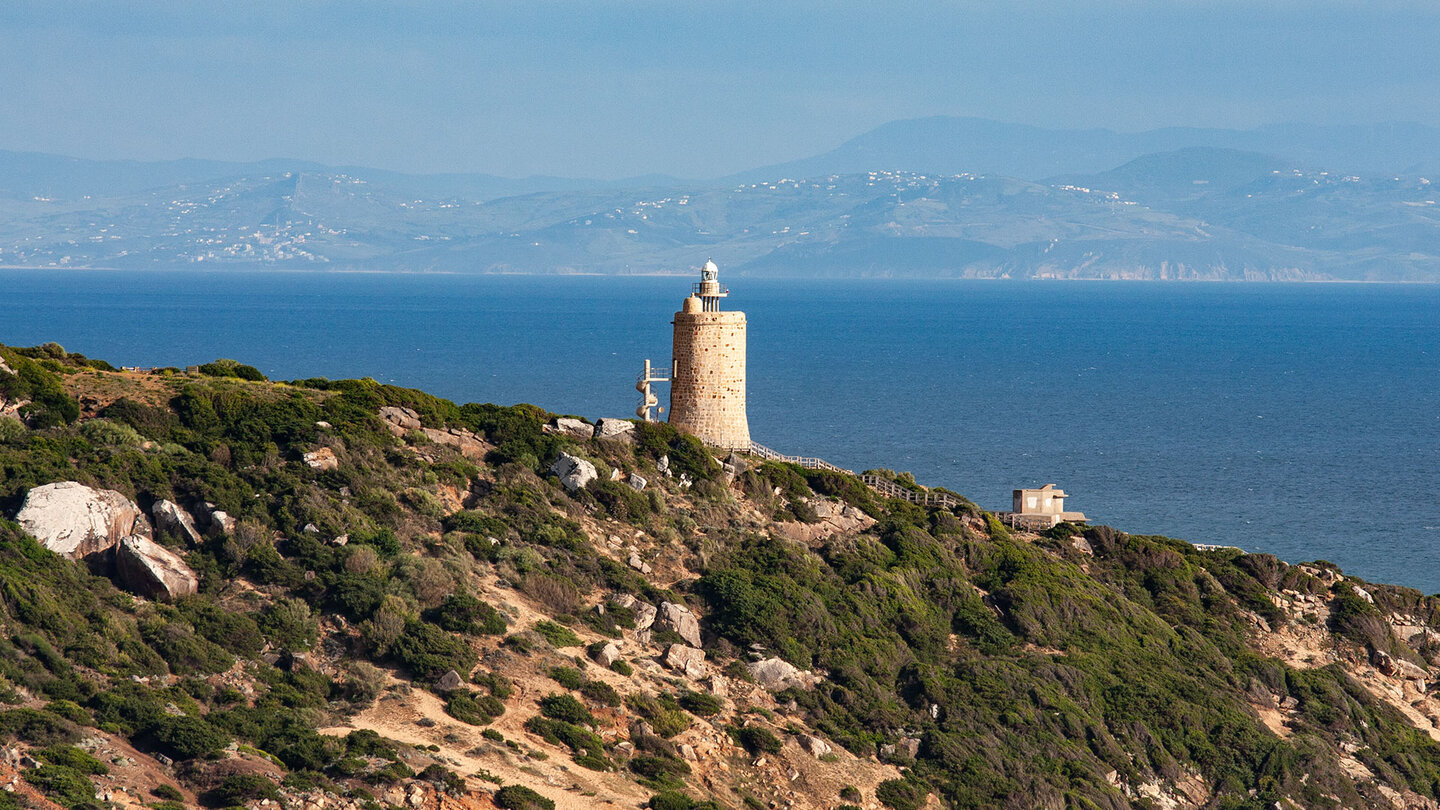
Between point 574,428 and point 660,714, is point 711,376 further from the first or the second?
point 660,714

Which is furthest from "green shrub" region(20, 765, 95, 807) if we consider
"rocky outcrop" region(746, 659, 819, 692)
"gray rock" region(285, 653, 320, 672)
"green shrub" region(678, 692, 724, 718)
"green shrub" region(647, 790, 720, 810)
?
"rocky outcrop" region(746, 659, 819, 692)

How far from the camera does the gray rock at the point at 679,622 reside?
36.4m

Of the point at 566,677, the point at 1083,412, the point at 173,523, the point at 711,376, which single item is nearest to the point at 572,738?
the point at 566,677

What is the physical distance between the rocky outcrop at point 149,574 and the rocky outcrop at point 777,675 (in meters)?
13.2

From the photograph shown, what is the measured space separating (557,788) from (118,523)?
38.9ft

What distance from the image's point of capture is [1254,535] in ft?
244

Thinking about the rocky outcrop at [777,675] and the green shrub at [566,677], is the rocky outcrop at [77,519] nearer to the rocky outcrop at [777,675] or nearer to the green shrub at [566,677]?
the green shrub at [566,677]

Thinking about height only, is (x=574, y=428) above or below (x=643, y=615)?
above

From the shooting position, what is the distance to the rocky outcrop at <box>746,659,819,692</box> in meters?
35.7

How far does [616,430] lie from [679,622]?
34.6 ft

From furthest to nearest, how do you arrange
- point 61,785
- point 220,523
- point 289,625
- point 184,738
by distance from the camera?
point 220,523 < point 289,625 < point 184,738 < point 61,785

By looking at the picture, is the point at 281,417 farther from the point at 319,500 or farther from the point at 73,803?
the point at 73,803

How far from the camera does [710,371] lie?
49656 mm

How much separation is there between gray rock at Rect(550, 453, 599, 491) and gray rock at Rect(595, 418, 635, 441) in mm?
3425
